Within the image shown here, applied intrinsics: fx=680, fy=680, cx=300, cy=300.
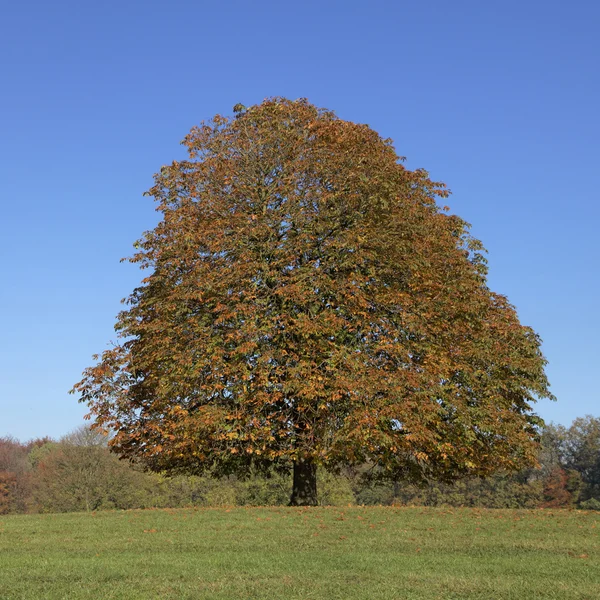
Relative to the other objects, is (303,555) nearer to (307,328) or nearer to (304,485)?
(307,328)

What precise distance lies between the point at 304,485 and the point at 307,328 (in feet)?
21.4

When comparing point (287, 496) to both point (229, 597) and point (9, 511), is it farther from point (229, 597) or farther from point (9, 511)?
point (229, 597)

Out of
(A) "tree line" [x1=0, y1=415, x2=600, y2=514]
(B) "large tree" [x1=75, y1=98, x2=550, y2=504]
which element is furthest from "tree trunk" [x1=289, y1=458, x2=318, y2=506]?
(A) "tree line" [x1=0, y1=415, x2=600, y2=514]

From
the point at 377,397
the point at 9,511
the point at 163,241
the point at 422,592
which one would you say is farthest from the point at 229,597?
the point at 9,511

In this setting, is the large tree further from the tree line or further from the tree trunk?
the tree line

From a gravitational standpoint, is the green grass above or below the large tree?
below

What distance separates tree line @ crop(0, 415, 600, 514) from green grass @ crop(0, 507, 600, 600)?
3156 centimetres

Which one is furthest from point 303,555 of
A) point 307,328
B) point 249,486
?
point 249,486

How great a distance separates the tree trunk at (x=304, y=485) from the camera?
24344mm

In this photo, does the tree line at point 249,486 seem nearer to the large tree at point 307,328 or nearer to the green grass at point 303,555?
the large tree at point 307,328

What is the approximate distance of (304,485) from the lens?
24.4 meters

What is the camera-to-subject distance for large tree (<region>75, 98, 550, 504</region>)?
21766 mm

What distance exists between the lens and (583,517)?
20828mm

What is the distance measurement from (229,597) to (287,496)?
52244 millimetres
